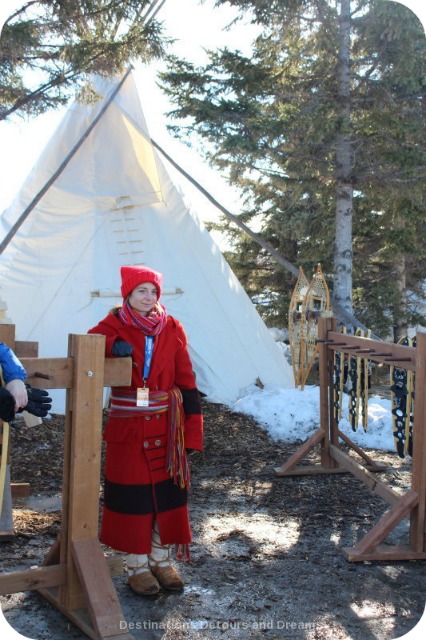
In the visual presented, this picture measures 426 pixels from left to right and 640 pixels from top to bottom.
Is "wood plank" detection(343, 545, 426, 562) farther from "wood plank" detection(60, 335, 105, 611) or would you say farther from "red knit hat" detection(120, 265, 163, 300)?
"red knit hat" detection(120, 265, 163, 300)

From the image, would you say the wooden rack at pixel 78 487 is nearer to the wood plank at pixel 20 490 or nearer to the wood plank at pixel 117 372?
the wood plank at pixel 117 372

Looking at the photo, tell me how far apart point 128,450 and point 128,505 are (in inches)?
10.1

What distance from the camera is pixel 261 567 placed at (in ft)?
11.1

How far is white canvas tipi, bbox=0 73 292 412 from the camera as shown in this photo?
7.46 m

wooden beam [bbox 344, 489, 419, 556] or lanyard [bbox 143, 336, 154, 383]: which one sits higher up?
lanyard [bbox 143, 336, 154, 383]

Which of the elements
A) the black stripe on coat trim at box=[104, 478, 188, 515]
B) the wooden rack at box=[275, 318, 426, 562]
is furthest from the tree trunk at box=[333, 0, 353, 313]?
the black stripe on coat trim at box=[104, 478, 188, 515]


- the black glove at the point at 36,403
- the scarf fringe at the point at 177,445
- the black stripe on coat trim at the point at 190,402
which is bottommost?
the scarf fringe at the point at 177,445

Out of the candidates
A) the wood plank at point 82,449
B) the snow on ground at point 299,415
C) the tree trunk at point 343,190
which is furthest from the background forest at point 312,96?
the wood plank at point 82,449

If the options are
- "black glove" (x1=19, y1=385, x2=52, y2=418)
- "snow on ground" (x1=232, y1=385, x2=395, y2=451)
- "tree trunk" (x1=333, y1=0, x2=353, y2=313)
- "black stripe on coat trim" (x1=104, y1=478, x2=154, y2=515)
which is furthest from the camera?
"tree trunk" (x1=333, y1=0, x2=353, y2=313)

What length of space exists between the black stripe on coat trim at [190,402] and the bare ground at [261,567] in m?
0.85

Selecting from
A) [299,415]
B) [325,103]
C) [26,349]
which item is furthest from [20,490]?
[325,103]

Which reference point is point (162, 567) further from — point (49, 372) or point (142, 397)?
point (49, 372)

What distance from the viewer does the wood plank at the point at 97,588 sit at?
8.29 ft

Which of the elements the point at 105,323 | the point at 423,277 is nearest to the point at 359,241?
the point at 423,277
